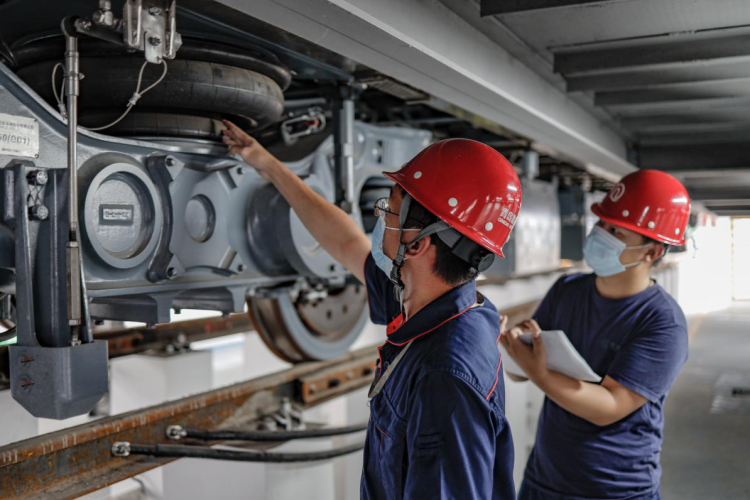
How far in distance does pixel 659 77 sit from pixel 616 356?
2171mm

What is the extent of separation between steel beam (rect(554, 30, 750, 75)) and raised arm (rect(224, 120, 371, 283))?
68.8 inches

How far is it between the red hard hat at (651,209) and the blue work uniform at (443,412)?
1.26 meters

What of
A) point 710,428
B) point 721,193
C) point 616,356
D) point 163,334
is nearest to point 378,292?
point 616,356

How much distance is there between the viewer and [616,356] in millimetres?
2584

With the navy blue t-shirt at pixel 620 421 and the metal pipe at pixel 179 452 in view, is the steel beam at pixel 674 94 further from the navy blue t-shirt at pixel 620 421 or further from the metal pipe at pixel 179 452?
the metal pipe at pixel 179 452

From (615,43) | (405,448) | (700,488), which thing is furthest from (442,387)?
(700,488)

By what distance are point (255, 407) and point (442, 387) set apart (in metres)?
2.83

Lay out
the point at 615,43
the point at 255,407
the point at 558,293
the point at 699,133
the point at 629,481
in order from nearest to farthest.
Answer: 1. the point at 629,481
2. the point at 558,293
3. the point at 615,43
4. the point at 255,407
5. the point at 699,133

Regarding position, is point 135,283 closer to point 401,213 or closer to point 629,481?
point 401,213

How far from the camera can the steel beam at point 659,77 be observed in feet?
12.6

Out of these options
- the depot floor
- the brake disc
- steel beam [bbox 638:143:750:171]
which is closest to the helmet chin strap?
the brake disc

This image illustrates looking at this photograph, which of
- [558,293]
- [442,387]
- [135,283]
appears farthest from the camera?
Answer: [558,293]

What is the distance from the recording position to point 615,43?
353cm

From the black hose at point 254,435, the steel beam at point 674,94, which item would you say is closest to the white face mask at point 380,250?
the black hose at point 254,435
